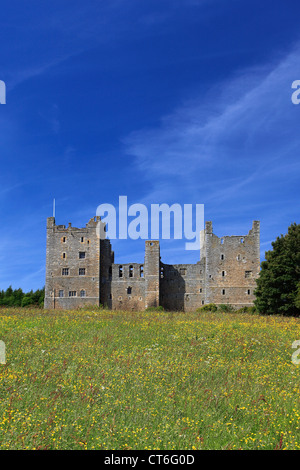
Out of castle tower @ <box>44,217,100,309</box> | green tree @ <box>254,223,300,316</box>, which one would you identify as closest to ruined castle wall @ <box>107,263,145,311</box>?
castle tower @ <box>44,217,100,309</box>

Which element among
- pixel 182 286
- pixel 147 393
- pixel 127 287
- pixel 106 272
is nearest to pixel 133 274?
pixel 127 287

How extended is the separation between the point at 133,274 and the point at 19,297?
27.7 m

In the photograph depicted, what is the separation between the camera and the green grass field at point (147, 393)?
22.7 feet

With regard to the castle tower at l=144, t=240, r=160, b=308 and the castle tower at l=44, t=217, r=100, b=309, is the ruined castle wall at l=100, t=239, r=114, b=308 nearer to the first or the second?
the castle tower at l=44, t=217, r=100, b=309

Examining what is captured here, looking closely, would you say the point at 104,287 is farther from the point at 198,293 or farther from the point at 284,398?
the point at 284,398

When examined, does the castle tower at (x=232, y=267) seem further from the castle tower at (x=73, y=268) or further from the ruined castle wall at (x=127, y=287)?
the castle tower at (x=73, y=268)

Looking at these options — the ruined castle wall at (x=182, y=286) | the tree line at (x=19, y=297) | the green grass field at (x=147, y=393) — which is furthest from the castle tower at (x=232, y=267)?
the green grass field at (x=147, y=393)

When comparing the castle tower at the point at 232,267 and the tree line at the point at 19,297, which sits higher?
the castle tower at the point at 232,267

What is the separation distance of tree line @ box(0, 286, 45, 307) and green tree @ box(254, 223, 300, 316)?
46.2 m

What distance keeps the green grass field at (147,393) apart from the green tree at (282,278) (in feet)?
96.8

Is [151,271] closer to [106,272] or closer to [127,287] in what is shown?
[127,287]

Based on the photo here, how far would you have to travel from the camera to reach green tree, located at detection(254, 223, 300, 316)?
42781mm

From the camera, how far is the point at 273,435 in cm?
743

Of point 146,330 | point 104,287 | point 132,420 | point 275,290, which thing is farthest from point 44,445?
point 104,287
